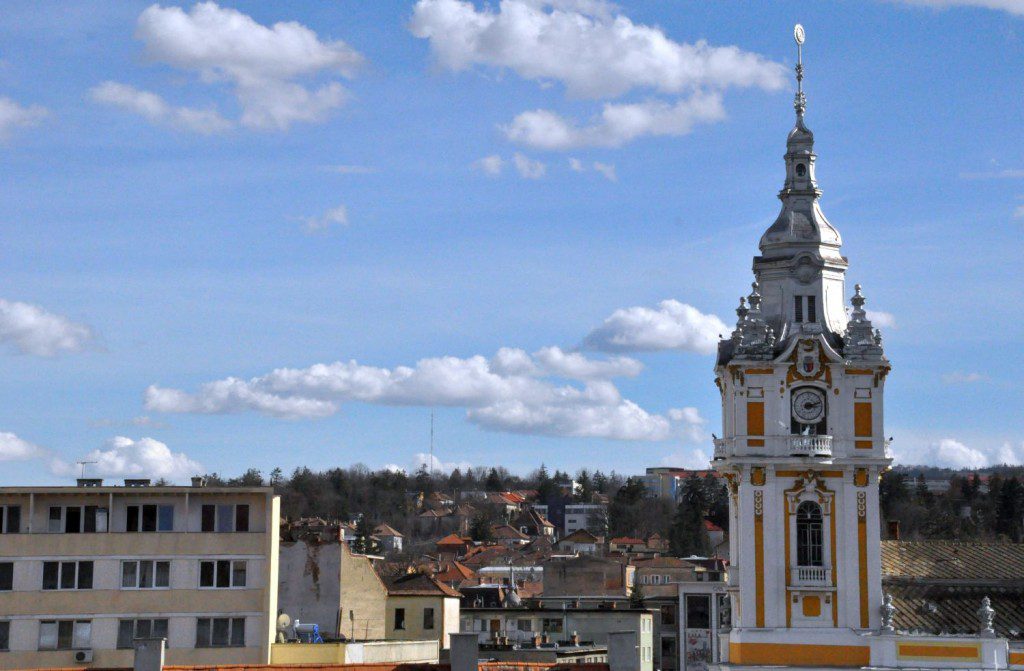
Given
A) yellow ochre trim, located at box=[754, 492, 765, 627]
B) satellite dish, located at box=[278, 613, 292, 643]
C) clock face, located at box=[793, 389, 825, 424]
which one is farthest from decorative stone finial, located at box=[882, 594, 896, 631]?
satellite dish, located at box=[278, 613, 292, 643]

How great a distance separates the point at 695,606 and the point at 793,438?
59.0 m

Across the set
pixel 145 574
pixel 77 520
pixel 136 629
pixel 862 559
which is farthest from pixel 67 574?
pixel 862 559

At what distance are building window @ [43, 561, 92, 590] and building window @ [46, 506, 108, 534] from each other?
1142 millimetres

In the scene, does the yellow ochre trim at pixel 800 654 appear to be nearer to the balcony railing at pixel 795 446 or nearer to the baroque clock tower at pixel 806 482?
the baroque clock tower at pixel 806 482

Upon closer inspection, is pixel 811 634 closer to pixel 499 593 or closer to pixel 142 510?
pixel 142 510

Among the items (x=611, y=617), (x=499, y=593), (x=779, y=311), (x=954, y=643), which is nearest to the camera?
(x=954, y=643)

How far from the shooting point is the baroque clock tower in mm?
66500

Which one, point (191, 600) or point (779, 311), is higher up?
point (779, 311)

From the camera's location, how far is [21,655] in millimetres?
64938

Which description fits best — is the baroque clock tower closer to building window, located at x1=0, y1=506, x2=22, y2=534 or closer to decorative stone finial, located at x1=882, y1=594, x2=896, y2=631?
decorative stone finial, located at x1=882, y1=594, x2=896, y2=631

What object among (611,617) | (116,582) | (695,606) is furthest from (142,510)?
(695,606)

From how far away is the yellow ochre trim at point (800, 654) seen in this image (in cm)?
6575

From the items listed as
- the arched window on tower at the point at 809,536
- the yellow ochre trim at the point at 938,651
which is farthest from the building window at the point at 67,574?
the yellow ochre trim at the point at 938,651

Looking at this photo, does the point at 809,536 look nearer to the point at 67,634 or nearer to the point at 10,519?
the point at 67,634
